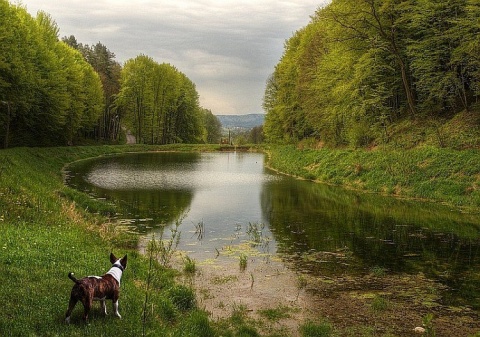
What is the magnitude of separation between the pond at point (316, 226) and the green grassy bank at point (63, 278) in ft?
6.30

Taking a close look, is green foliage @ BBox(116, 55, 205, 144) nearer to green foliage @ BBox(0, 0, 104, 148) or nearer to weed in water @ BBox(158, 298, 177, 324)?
green foliage @ BBox(0, 0, 104, 148)

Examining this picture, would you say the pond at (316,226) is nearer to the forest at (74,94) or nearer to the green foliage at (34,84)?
the green foliage at (34,84)

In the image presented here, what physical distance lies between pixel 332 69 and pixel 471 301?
38.0 m

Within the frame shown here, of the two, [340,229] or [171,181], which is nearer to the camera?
[340,229]

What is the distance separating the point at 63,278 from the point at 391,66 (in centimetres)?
3688

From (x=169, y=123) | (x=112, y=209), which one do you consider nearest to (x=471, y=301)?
(x=112, y=209)

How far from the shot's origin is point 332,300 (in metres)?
10.9

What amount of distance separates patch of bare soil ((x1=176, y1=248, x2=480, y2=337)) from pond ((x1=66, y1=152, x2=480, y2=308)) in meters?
0.73

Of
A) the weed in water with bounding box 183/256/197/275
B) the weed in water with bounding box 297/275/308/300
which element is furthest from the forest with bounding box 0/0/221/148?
the weed in water with bounding box 297/275/308/300

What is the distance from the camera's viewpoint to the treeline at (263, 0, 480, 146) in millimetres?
31594

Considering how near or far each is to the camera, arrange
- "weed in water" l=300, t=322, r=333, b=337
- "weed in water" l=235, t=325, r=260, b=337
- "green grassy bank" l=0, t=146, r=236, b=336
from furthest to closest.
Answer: "weed in water" l=300, t=322, r=333, b=337
"weed in water" l=235, t=325, r=260, b=337
"green grassy bank" l=0, t=146, r=236, b=336

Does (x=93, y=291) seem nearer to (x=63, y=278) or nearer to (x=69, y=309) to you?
(x=69, y=309)

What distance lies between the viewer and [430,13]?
31.8 metres

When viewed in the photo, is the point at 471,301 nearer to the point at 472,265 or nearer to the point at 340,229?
the point at 472,265
